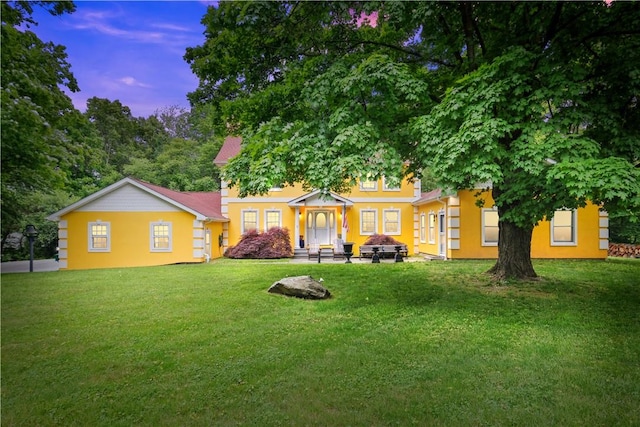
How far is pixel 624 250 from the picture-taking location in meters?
20.0

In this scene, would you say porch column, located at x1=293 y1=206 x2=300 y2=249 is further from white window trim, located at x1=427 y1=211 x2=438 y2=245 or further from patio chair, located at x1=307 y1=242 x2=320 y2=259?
white window trim, located at x1=427 y1=211 x2=438 y2=245

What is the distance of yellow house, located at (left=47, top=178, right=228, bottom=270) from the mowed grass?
27.5 feet

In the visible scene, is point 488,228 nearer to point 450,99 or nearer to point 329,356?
point 450,99

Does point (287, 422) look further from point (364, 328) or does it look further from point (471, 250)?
point (471, 250)

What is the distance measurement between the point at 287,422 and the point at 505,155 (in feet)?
18.5

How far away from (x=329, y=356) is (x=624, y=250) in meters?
22.3

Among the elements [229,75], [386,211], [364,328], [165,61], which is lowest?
[364,328]

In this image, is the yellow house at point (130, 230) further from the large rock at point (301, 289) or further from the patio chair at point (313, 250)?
the large rock at point (301, 289)

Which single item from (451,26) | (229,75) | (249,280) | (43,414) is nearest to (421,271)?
(249,280)

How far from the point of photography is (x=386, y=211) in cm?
2200

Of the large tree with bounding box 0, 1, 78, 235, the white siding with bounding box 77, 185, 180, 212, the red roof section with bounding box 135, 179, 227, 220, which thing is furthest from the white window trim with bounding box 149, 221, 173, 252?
the large tree with bounding box 0, 1, 78, 235

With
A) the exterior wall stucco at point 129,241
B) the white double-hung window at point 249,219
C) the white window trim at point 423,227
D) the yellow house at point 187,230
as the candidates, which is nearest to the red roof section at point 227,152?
the white double-hung window at point 249,219

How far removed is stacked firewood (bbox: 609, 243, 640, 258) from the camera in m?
19.6

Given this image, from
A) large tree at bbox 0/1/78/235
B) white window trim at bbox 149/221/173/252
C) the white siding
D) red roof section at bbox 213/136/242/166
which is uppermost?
red roof section at bbox 213/136/242/166
